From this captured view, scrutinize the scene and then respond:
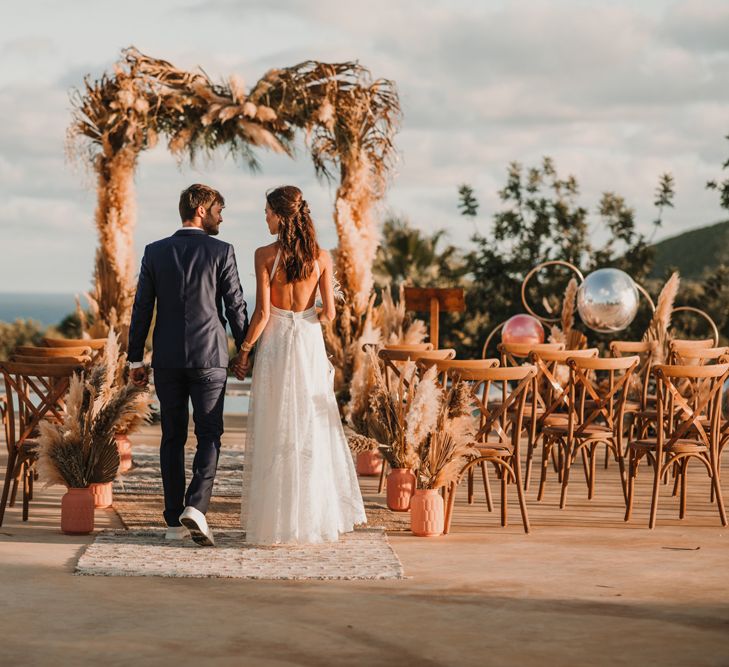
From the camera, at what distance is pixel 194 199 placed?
616 centimetres

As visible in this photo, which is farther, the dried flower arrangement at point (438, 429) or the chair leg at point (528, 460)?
the chair leg at point (528, 460)

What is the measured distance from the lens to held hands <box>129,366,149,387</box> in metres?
6.31

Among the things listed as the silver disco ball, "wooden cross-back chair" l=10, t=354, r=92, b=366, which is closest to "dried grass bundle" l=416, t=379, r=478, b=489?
"wooden cross-back chair" l=10, t=354, r=92, b=366

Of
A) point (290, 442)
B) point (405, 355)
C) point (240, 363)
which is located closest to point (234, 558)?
point (290, 442)

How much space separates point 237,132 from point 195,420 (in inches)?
243

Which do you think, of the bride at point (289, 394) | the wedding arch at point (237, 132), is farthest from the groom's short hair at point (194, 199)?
the wedding arch at point (237, 132)

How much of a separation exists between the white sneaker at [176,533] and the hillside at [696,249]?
3958 centimetres

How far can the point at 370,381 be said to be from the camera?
855cm

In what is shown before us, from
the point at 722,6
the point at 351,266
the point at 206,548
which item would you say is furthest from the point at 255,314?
the point at 722,6

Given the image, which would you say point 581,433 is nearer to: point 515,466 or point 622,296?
point 515,466

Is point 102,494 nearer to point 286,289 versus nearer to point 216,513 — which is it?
point 216,513

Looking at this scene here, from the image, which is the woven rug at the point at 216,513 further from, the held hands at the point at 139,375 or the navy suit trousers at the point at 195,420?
the held hands at the point at 139,375

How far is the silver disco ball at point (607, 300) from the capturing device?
11.1 m

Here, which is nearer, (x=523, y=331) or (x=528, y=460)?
(x=528, y=460)
